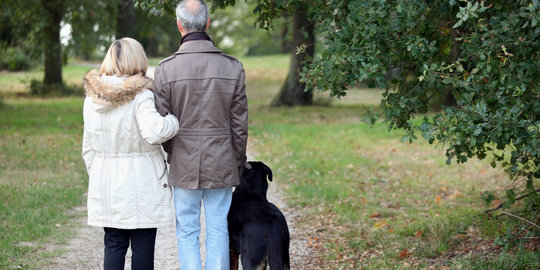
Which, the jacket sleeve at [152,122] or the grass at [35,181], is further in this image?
the grass at [35,181]

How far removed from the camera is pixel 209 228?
4301 millimetres

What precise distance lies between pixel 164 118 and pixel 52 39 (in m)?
18.2

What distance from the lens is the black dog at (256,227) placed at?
4.13 meters

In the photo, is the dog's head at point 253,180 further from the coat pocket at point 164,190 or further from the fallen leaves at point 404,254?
the fallen leaves at point 404,254

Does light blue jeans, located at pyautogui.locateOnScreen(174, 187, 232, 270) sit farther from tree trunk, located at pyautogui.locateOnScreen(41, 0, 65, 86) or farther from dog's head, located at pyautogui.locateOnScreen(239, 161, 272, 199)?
tree trunk, located at pyautogui.locateOnScreen(41, 0, 65, 86)

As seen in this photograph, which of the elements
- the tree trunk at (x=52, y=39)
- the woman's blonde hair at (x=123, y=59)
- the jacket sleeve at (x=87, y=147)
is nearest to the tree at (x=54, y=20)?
the tree trunk at (x=52, y=39)

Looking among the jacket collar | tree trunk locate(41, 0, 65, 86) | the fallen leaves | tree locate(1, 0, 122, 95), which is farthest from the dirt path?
tree trunk locate(41, 0, 65, 86)

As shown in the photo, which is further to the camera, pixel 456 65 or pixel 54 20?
pixel 54 20

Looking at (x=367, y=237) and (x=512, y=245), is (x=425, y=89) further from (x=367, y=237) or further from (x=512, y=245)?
(x=367, y=237)

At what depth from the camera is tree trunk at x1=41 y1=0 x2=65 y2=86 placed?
18.8 metres

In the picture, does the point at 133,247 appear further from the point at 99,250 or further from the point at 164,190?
the point at 99,250

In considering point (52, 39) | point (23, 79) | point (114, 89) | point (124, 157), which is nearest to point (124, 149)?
point (124, 157)

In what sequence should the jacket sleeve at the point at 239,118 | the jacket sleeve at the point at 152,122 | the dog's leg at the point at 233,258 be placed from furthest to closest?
the dog's leg at the point at 233,258, the jacket sleeve at the point at 239,118, the jacket sleeve at the point at 152,122

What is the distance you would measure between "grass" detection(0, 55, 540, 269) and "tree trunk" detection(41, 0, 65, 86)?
3.87m
